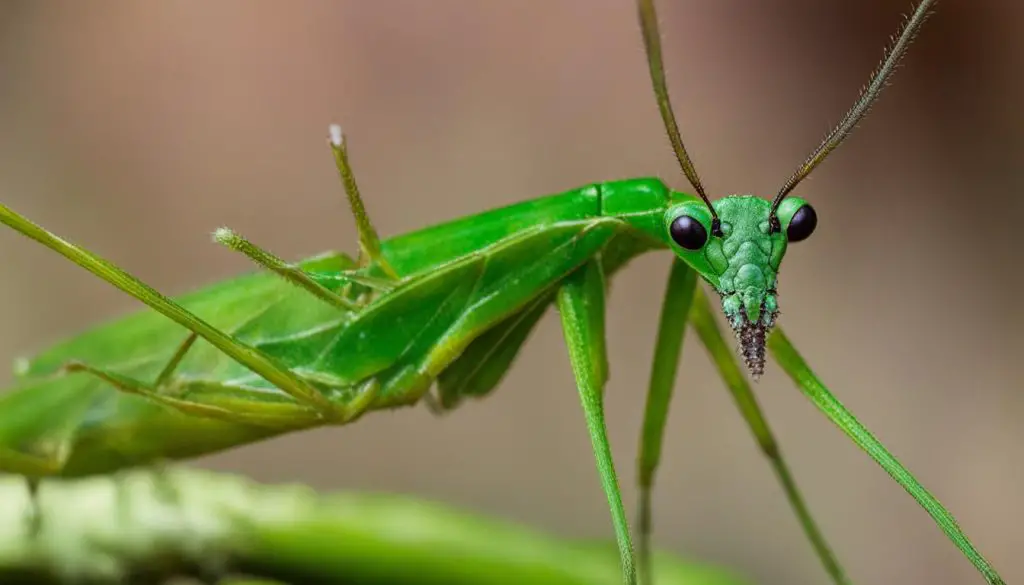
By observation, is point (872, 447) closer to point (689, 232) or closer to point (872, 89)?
point (689, 232)

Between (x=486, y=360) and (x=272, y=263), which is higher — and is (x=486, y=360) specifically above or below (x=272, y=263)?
above

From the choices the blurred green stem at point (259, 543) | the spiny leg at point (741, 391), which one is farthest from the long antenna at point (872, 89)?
the blurred green stem at point (259, 543)

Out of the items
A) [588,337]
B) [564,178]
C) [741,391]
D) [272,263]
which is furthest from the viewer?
[564,178]

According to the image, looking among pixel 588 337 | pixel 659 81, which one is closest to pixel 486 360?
pixel 588 337

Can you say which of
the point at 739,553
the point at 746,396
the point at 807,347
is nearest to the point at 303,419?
the point at 746,396

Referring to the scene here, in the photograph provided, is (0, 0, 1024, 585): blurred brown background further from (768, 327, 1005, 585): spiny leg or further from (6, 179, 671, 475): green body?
(768, 327, 1005, 585): spiny leg

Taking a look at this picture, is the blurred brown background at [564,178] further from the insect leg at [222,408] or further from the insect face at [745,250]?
the insect face at [745,250]

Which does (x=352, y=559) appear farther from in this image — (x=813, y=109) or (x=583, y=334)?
(x=813, y=109)
